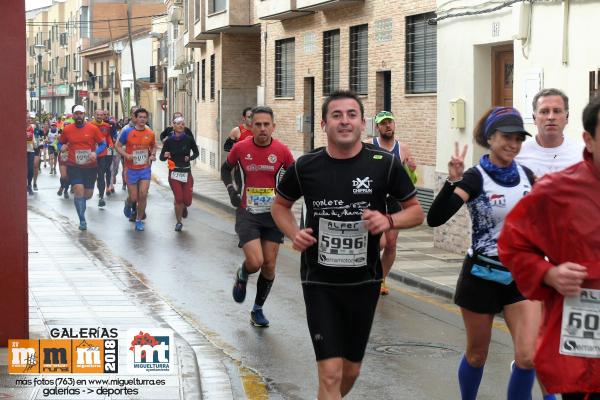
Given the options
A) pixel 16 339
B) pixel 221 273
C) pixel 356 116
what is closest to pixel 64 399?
pixel 16 339

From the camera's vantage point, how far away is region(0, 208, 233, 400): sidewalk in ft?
24.6

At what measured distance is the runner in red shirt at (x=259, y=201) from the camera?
10.5 meters

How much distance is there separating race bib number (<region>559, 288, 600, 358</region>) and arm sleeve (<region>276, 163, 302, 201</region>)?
2.38m

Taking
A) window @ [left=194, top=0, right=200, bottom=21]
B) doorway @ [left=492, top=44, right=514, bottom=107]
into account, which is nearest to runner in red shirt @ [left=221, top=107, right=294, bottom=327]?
doorway @ [left=492, top=44, right=514, bottom=107]

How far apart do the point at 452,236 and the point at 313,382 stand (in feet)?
27.7

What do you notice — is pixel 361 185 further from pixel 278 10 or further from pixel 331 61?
pixel 278 10

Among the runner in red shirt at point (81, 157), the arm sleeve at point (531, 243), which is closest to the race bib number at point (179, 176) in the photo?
the runner in red shirt at point (81, 157)

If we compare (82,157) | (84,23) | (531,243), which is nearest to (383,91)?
(82,157)

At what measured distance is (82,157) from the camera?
65.3 feet

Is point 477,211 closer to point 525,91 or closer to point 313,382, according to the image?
point 313,382

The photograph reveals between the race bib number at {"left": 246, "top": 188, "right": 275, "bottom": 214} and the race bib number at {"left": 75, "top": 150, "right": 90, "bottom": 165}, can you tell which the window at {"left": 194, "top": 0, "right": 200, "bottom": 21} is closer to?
the race bib number at {"left": 75, "top": 150, "right": 90, "bottom": 165}

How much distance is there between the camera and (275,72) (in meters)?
32.1

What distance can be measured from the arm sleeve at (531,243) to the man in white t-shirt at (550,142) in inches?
124

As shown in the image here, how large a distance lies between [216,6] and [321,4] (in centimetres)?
1296
